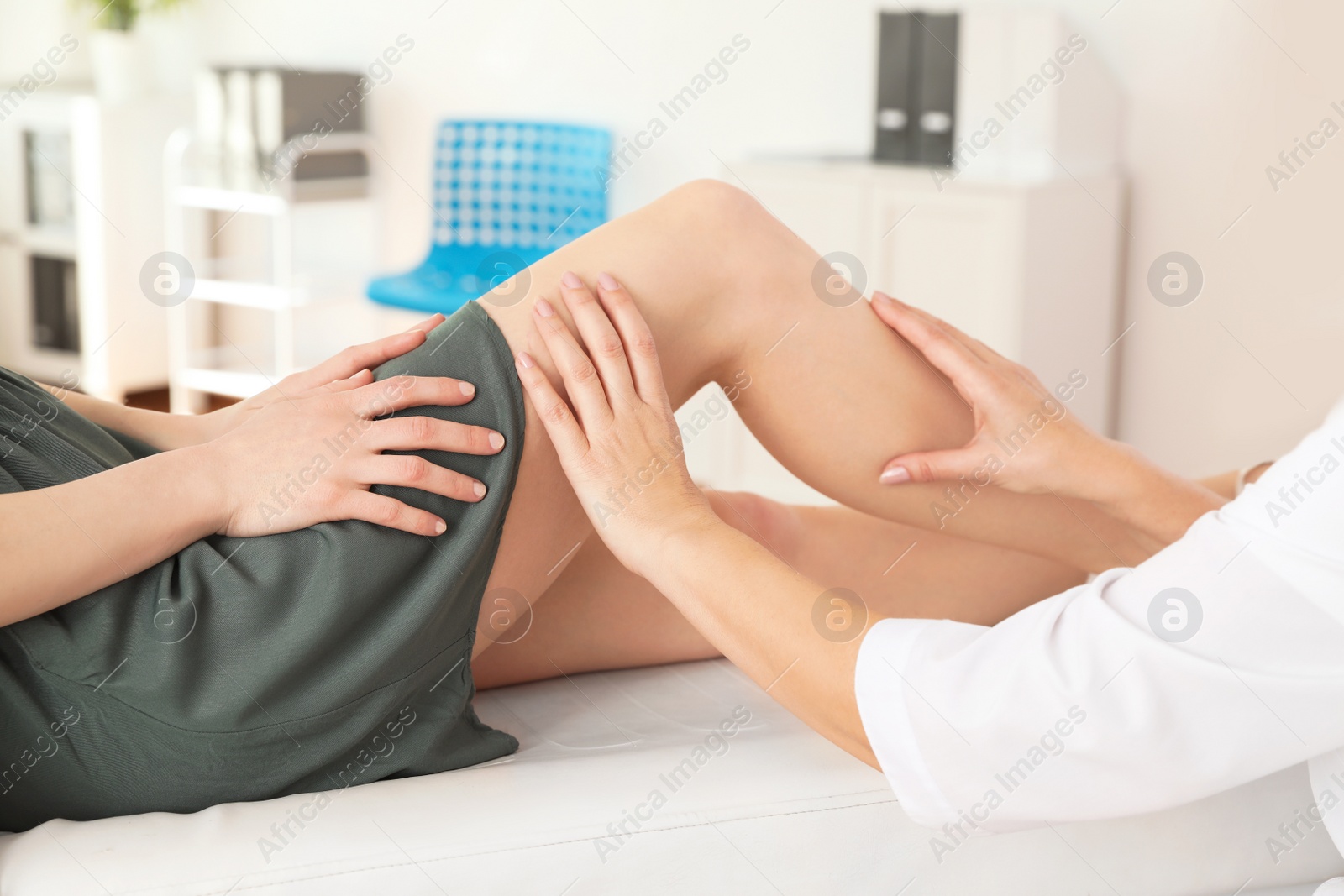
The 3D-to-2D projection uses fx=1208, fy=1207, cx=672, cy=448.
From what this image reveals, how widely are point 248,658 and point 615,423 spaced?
1.09ft

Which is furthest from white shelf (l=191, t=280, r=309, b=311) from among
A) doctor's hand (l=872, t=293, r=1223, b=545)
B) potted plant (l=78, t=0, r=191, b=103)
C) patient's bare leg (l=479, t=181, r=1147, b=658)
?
doctor's hand (l=872, t=293, r=1223, b=545)

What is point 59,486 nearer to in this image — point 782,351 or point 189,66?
point 782,351

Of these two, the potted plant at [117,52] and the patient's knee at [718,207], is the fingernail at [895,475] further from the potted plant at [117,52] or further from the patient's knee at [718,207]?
the potted plant at [117,52]

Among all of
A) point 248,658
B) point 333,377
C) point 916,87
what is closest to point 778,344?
point 333,377

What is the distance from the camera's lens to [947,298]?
2.55 metres

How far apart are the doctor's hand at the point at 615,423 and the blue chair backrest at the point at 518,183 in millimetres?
2351

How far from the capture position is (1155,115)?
→ 2.60 meters

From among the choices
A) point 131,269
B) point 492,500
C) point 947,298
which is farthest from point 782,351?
point 131,269

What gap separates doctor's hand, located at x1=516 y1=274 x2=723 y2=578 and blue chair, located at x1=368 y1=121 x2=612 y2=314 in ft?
7.55

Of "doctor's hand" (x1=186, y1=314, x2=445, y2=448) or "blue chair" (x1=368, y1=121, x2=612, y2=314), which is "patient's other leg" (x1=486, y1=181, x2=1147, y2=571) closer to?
"doctor's hand" (x1=186, y1=314, x2=445, y2=448)

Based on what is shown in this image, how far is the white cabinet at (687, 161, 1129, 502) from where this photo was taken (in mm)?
2455

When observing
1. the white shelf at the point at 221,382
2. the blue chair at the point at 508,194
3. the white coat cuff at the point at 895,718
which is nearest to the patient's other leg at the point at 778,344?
the white coat cuff at the point at 895,718

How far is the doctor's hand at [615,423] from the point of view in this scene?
Answer: 96 centimetres

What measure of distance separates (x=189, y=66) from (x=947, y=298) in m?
2.98
